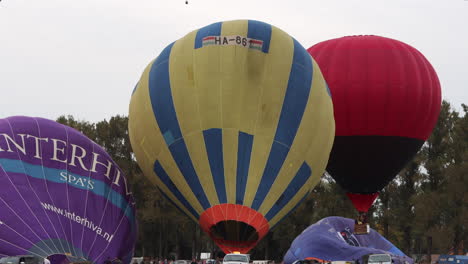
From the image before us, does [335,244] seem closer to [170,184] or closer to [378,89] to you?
[378,89]

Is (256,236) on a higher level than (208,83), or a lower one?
lower

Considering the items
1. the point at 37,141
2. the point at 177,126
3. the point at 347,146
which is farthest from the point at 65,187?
the point at 347,146

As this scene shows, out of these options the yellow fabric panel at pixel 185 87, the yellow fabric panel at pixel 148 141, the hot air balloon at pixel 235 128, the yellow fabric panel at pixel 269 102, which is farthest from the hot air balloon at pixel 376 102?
the yellow fabric panel at pixel 148 141

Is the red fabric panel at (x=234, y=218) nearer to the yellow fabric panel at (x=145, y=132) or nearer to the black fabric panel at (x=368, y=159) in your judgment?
the yellow fabric panel at (x=145, y=132)

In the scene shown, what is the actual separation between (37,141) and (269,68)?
24.1 ft

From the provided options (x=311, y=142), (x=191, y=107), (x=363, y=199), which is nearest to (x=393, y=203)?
(x=363, y=199)

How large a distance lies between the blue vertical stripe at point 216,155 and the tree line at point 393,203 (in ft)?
73.8

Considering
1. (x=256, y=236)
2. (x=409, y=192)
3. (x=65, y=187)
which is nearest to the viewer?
(x=256, y=236)

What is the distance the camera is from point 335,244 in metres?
32.2

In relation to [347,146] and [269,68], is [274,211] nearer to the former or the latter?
[269,68]

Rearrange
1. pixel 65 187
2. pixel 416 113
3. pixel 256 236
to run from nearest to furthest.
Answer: pixel 256 236
pixel 65 187
pixel 416 113

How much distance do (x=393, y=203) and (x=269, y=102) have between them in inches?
1238

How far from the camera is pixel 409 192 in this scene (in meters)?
50.3

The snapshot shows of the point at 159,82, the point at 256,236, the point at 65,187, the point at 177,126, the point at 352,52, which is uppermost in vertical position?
the point at 352,52
